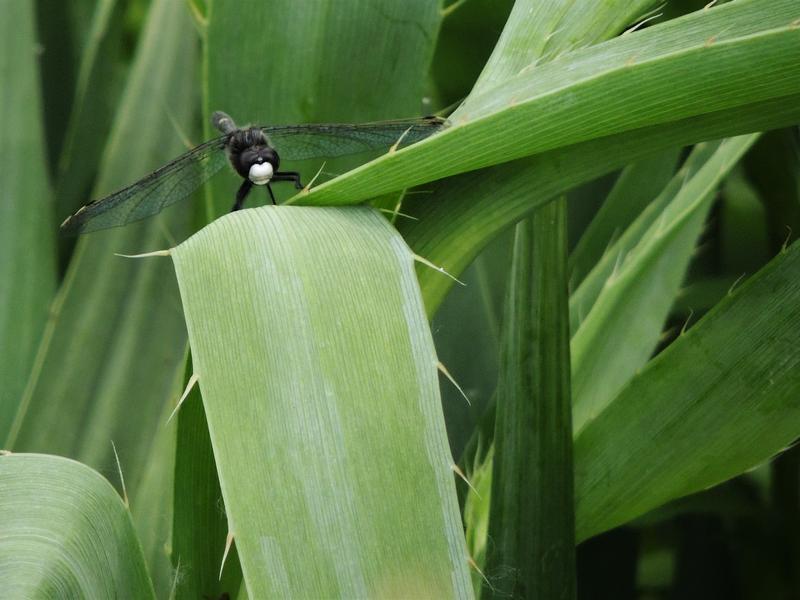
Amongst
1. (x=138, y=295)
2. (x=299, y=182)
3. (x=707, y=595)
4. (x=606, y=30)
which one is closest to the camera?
(x=606, y=30)

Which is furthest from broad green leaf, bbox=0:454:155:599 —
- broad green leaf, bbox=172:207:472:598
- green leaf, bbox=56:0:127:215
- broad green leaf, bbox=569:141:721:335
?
green leaf, bbox=56:0:127:215

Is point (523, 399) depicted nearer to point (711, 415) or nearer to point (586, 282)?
point (711, 415)

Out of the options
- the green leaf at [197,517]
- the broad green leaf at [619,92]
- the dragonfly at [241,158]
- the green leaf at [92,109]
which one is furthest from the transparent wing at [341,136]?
the green leaf at [92,109]

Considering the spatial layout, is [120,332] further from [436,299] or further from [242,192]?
[436,299]

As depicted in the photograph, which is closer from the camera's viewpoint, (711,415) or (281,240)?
(281,240)

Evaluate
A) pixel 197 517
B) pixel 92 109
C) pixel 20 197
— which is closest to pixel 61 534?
pixel 197 517

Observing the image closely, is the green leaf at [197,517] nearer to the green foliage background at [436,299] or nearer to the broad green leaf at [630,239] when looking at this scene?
the green foliage background at [436,299]

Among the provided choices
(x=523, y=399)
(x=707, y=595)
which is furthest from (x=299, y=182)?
A: (x=707, y=595)

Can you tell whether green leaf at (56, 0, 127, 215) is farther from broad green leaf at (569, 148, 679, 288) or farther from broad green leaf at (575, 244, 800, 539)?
broad green leaf at (575, 244, 800, 539)
